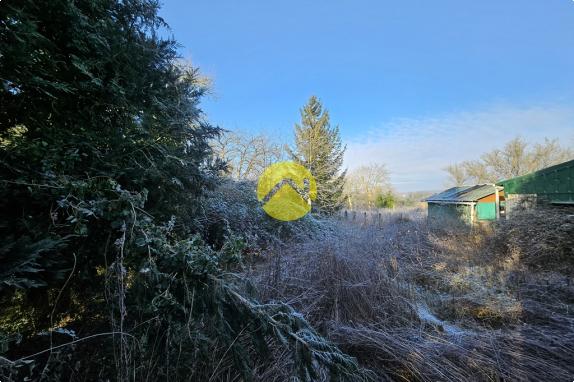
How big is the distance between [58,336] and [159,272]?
1.68 meters

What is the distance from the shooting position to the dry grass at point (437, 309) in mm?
2006

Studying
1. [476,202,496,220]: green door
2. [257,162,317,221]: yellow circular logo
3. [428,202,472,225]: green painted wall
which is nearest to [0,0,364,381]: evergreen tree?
[257,162,317,221]: yellow circular logo

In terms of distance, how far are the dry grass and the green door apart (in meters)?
6.35

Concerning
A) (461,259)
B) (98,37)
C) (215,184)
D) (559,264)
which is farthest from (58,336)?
(559,264)

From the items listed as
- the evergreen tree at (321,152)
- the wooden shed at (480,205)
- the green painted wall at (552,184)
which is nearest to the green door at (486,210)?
the wooden shed at (480,205)

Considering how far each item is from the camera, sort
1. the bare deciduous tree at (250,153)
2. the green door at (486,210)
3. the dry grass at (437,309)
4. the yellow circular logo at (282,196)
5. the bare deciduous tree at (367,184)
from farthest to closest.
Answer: the bare deciduous tree at (367,184) < the bare deciduous tree at (250,153) < the green door at (486,210) < the yellow circular logo at (282,196) < the dry grass at (437,309)

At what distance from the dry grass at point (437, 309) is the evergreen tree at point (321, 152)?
40.1 feet

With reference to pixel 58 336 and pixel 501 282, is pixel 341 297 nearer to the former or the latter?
pixel 58 336

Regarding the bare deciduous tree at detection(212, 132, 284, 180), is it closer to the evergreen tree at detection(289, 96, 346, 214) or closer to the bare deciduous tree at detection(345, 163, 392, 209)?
the evergreen tree at detection(289, 96, 346, 214)

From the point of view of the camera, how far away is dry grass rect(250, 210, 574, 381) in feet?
6.58

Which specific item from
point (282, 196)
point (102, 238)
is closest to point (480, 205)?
point (282, 196)

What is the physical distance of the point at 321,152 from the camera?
1850 centimetres

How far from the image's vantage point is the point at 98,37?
2.18 meters

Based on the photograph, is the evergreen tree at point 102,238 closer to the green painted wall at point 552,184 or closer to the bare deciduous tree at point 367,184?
the green painted wall at point 552,184
